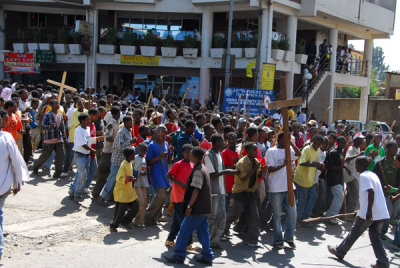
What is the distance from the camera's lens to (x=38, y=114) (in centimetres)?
1071

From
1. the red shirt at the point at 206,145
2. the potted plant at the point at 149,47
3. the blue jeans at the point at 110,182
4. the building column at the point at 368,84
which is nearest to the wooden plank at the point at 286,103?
the red shirt at the point at 206,145

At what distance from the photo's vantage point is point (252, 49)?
21203mm

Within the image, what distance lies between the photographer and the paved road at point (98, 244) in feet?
19.2

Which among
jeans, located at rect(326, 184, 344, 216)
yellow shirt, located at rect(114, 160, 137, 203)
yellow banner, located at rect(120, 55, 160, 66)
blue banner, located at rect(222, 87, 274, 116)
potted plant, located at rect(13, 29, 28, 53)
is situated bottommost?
jeans, located at rect(326, 184, 344, 216)

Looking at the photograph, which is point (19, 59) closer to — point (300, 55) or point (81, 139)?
point (300, 55)

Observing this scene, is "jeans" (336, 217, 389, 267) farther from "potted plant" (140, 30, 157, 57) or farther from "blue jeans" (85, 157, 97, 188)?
"potted plant" (140, 30, 157, 57)

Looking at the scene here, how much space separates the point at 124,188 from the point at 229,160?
5.42 feet

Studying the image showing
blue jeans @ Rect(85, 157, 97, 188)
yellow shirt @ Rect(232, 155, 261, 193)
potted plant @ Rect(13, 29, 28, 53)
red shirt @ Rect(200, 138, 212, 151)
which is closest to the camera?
yellow shirt @ Rect(232, 155, 261, 193)

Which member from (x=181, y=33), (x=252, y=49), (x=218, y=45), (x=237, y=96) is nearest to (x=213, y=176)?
(x=237, y=96)

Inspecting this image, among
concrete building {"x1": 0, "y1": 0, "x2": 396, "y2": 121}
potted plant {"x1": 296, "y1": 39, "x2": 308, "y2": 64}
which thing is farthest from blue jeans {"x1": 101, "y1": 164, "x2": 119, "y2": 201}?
potted plant {"x1": 296, "y1": 39, "x2": 308, "y2": 64}

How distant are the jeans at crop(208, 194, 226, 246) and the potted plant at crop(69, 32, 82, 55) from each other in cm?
1833

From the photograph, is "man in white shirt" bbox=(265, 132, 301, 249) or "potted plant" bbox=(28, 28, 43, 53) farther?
"potted plant" bbox=(28, 28, 43, 53)

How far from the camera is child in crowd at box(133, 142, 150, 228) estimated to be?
7164 millimetres

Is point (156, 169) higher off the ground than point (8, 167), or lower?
lower
